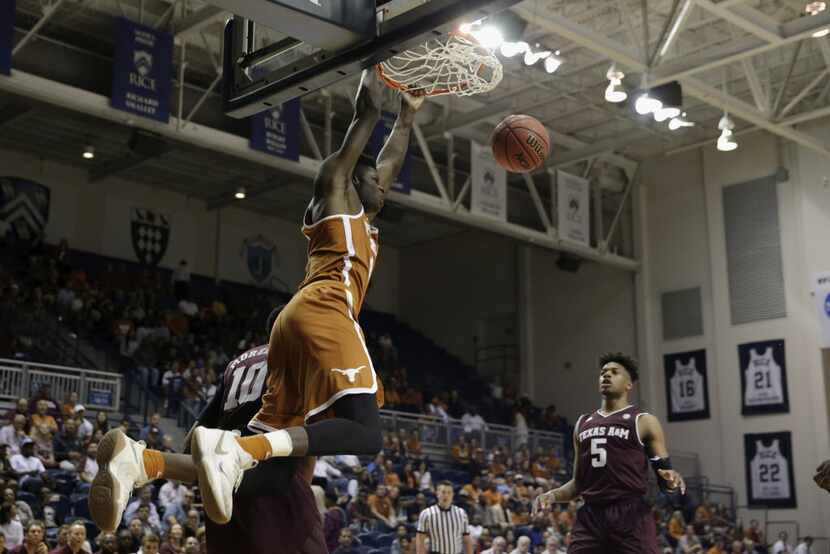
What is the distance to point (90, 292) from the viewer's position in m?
21.5

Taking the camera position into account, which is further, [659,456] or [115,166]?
[115,166]

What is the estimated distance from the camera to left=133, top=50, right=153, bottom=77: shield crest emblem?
55.7 ft

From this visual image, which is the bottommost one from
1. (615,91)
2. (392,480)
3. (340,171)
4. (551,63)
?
(392,480)

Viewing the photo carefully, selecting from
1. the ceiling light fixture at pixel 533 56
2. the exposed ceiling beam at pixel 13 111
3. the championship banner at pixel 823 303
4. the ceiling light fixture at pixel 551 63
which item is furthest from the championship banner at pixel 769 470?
the exposed ceiling beam at pixel 13 111

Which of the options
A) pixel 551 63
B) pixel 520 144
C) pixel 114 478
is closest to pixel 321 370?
pixel 114 478

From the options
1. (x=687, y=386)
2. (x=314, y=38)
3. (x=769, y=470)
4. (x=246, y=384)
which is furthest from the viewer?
(x=687, y=386)

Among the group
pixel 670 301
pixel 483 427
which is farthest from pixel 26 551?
pixel 670 301

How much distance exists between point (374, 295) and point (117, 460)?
28042 mm

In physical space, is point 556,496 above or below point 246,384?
below

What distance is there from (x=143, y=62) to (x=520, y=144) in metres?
10.7

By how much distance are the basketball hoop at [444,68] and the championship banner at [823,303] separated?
61.4 feet

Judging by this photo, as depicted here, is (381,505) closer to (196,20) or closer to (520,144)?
(196,20)

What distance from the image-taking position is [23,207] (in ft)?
78.7

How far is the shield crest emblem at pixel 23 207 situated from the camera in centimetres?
2353
